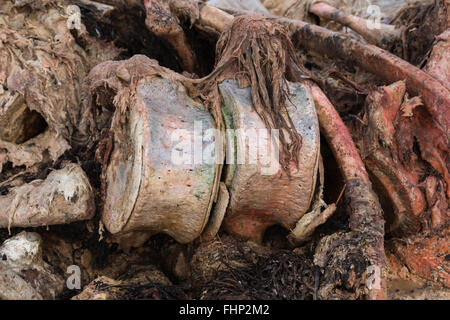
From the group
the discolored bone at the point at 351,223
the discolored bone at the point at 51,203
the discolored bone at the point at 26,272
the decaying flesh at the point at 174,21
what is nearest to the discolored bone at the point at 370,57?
the decaying flesh at the point at 174,21

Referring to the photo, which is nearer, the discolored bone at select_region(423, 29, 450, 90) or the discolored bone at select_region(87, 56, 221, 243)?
the discolored bone at select_region(87, 56, 221, 243)

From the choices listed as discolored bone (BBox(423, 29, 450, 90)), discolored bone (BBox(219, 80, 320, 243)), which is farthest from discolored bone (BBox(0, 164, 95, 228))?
discolored bone (BBox(423, 29, 450, 90))

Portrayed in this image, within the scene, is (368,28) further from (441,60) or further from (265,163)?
(265,163)

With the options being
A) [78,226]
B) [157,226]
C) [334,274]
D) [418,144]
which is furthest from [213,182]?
[418,144]

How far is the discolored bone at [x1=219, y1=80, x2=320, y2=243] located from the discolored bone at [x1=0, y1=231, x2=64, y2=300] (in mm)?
969

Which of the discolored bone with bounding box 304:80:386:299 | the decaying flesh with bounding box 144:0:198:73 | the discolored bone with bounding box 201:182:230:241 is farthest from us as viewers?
the decaying flesh with bounding box 144:0:198:73

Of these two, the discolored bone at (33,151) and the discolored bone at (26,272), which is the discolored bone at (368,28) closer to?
the discolored bone at (33,151)

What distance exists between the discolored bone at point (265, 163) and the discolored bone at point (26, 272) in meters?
0.97

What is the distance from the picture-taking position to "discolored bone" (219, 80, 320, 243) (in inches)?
93.5

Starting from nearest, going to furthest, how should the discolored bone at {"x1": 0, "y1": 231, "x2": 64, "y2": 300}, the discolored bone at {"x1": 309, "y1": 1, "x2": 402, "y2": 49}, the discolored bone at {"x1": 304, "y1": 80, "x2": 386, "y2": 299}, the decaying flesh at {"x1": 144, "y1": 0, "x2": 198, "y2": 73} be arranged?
the discolored bone at {"x1": 304, "y1": 80, "x2": 386, "y2": 299} < the discolored bone at {"x1": 0, "y1": 231, "x2": 64, "y2": 300} < the decaying flesh at {"x1": 144, "y1": 0, "x2": 198, "y2": 73} < the discolored bone at {"x1": 309, "y1": 1, "x2": 402, "y2": 49}

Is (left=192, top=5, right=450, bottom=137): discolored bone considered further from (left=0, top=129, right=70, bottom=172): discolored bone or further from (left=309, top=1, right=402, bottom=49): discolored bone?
(left=0, top=129, right=70, bottom=172): discolored bone

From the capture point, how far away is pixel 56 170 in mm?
2699

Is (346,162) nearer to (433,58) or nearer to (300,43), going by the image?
(433,58)
